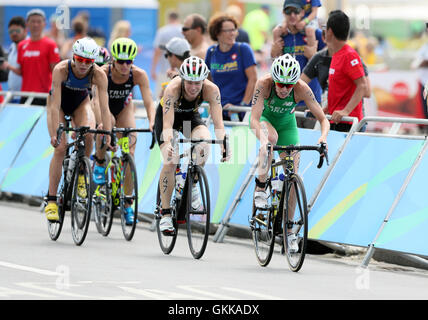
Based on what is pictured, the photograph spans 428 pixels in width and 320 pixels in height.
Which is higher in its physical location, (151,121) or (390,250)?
(151,121)

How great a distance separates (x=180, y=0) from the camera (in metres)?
30.5

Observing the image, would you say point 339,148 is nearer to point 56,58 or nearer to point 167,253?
point 167,253

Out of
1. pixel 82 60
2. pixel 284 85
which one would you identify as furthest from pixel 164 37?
pixel 284 85

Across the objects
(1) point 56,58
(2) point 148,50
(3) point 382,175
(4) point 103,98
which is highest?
(2) point 148,50

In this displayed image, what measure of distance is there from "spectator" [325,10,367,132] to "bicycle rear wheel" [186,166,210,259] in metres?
2.00

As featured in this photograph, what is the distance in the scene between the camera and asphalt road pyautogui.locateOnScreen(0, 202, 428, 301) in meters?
9.14

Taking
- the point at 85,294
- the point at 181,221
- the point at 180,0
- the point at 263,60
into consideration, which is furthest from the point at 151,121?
the point at 180,0

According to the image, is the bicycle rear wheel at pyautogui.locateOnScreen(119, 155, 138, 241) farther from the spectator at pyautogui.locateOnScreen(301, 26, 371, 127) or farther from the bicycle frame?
the spectator at pyautogui.locateOnScreen(301, 26, 371, 127)

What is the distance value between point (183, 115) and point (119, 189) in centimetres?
150

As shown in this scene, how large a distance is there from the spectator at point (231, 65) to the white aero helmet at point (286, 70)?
132 inches

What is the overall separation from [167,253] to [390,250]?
91.9 inches

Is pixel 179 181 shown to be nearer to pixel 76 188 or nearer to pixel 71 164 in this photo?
pixel 76 188

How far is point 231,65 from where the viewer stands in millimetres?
14641
